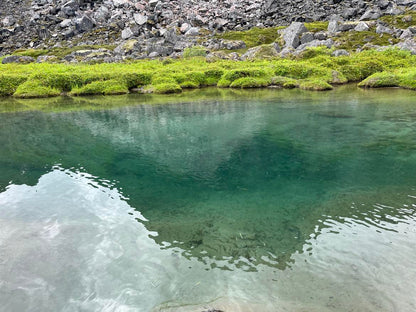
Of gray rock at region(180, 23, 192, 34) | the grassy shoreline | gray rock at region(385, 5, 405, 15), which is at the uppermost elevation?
gray rock at region(385, 5, 405, 15)

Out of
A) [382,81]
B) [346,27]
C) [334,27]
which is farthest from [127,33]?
[382,81]

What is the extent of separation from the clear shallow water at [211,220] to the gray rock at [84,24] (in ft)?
233

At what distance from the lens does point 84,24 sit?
73.7 meters

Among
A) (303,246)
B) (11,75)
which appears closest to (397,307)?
(303,246)

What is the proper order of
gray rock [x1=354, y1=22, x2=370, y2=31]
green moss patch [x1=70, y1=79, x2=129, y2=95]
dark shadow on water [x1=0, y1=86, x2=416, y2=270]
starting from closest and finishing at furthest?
dark shadow on water [x1=0, y1=86, x2=416, y2=270], green moss patch [x1=70, y1=79, x2=129, y2=95], gray rock [x1=354, y1=22, x2=370, y2=31]

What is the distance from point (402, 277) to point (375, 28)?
2524 inches

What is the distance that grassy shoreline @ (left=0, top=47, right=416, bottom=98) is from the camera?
1155 inches

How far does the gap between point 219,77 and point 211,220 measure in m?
30.9

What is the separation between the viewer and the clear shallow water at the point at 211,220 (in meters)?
4.29

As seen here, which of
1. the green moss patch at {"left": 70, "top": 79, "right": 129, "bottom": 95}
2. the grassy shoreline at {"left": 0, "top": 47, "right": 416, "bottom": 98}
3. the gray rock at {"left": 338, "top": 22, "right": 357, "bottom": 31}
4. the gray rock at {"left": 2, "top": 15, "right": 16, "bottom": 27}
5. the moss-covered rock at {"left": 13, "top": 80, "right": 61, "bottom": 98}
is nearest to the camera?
the moss-covered rock at {"left": 13, "top": 80, "right": 61, "bottom": 98}

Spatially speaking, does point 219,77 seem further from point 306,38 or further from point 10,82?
point 306,38

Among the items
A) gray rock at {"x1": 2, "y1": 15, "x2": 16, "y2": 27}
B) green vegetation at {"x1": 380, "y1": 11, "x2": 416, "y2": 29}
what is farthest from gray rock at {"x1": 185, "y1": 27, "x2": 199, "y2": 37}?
gray rock at {"x1": 2, "y1": 15, "x2": 16, "y2": 27}

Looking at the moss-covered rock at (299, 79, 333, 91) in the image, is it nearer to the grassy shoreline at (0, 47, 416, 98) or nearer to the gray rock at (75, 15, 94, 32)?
the grassy shoreline at (0, 47, 416, 98)

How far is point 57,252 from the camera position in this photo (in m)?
5.34
